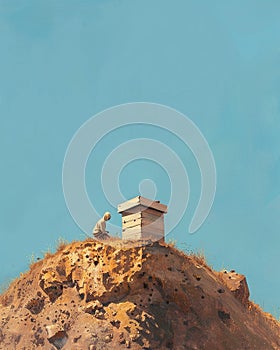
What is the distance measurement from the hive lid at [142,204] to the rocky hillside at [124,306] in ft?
5.19

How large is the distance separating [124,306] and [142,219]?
3.87 metres

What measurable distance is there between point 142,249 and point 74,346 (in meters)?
4.80

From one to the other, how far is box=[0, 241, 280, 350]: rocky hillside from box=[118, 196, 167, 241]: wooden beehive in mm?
492

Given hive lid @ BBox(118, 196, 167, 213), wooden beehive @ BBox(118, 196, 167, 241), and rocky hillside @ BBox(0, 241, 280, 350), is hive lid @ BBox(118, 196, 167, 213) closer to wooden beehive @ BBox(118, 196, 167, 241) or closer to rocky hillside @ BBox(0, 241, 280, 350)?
wooden beehive @ BBox(118, 196, 167, 241)

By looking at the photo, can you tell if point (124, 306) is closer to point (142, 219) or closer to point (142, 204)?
point (142, 219)

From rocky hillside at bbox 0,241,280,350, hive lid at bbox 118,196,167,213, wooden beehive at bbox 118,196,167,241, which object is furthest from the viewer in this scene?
hive lid at bbox 118,196,167,213

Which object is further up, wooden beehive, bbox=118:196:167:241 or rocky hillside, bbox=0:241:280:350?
wooden beehive, bbox=118:196:167:241

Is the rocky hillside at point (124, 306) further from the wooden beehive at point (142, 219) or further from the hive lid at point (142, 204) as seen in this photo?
the hive lid at point (142, 204)

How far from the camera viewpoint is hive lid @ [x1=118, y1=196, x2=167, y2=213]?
21.1 m

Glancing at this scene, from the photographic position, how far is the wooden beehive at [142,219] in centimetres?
2101

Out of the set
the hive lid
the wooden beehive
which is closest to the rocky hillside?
the wooden beehive

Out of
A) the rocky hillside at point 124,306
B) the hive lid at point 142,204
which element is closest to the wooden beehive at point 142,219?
the hive lid at point 142,204

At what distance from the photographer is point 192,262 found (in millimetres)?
22953

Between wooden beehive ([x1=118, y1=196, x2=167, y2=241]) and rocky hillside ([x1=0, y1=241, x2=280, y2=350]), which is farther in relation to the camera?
wooden beehive ([x1=118, y1=196, x2=167, y2=241])
